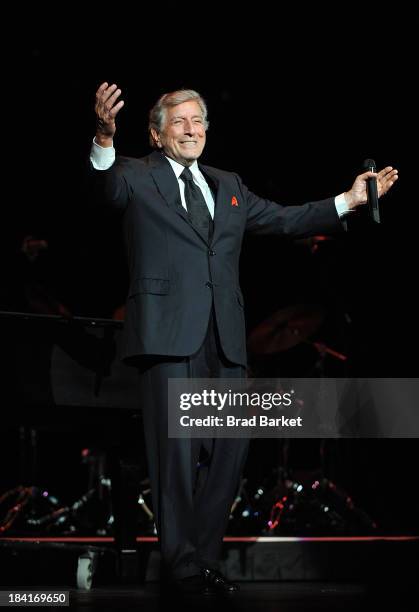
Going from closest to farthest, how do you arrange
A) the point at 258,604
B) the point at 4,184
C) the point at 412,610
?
the point at 412,610 → the point at 258,604 → the point at 4,184

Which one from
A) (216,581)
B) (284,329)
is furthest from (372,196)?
(284,329)

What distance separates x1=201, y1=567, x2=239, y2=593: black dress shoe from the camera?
274cm

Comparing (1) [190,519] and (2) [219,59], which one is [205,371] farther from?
(2) [219,59]

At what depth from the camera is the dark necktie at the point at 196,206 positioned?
3037 millimetres

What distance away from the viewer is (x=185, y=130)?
3100 millimetres

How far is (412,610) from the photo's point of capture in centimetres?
229

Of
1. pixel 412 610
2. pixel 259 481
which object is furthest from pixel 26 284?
pixel 412 610

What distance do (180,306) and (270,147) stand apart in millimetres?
4055

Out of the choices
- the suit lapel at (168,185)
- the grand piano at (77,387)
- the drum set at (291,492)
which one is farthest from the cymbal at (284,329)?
the suit lapel at (168,185)

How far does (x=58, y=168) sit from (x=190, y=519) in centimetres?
436

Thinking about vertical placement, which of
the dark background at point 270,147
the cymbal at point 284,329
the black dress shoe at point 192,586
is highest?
the dark background at point 270,147

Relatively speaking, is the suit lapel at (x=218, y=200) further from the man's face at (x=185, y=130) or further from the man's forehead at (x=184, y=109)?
the man's forehead at (x=184, y=109)

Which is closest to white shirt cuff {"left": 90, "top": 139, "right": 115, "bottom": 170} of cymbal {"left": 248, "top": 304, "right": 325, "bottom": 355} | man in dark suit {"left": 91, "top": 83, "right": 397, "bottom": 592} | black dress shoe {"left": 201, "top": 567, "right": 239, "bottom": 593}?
man in dark suit {"left": 91, "top": 83, "right": 397, "bottom": 592}

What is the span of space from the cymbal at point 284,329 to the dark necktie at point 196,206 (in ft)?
9.14
